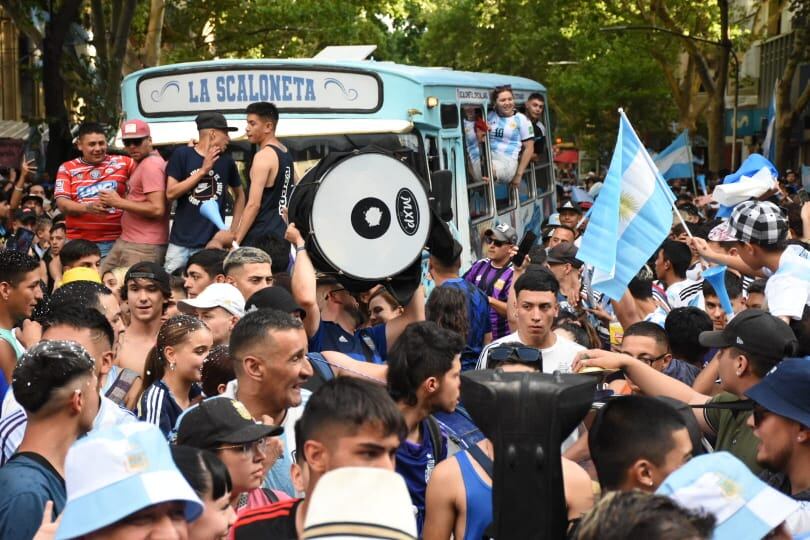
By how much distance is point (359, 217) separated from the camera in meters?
6.66

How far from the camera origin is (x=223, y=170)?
10.1 m

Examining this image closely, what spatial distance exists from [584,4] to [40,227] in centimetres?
2592

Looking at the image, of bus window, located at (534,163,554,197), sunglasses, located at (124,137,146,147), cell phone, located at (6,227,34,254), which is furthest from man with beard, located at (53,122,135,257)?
bus window, located at (534,163,554,197)

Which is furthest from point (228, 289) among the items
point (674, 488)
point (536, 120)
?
point (536, 120)

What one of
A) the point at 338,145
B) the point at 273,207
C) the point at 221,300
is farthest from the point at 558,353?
the point at 338,145

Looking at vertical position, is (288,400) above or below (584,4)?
below

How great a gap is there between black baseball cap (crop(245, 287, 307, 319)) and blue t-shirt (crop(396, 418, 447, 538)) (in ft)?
4.45

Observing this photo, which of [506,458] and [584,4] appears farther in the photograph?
[584,4]

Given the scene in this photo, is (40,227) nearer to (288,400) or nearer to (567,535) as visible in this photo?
(288,400)

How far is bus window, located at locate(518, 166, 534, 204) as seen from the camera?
644 inches

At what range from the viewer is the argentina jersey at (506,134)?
15.2m

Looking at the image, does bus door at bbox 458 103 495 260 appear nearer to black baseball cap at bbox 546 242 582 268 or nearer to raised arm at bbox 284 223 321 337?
black baseball cap at bbox 546 242 582 268

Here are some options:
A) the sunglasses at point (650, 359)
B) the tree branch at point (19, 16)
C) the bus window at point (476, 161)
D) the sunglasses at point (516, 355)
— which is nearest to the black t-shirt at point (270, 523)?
the sunglasses at point (516, 355)

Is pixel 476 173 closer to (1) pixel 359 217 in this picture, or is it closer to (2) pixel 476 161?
(2) pixel 476 161
